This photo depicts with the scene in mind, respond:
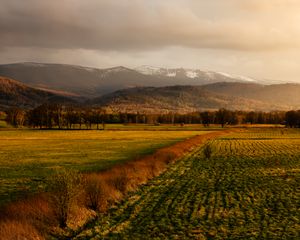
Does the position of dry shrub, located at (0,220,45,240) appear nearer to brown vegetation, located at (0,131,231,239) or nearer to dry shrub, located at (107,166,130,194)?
brown vegetation, located at (0,131,231,239)

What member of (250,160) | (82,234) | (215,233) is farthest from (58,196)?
(250,160)

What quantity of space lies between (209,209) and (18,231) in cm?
1271

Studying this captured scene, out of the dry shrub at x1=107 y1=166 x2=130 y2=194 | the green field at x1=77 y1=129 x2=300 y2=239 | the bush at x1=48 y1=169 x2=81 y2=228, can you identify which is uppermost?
the bush at x1=48 y1=169 x2=81 y2=228

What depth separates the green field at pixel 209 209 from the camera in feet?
63.4

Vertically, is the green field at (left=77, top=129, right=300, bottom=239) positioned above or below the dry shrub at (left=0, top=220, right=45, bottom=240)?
below

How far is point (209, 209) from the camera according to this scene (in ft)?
79.5

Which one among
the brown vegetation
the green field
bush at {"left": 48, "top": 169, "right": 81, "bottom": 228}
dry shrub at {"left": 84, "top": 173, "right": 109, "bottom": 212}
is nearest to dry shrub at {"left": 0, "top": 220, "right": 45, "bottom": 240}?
the brown vegetation

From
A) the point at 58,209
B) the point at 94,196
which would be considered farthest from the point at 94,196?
the point at 58,209

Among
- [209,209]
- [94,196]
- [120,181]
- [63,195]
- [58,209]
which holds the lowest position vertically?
[209,209]

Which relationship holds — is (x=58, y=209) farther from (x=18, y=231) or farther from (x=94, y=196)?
(x=94, y=196)

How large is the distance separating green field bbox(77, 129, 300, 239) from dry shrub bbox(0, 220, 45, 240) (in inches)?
95.3

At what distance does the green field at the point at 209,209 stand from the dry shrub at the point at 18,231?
7.94 ft

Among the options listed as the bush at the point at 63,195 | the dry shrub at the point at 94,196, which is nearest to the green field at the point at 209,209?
the dry shrub at the point at 94,196

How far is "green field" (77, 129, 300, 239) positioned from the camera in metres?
19.3
